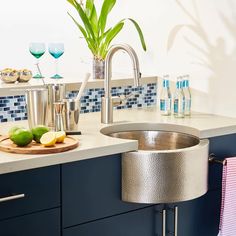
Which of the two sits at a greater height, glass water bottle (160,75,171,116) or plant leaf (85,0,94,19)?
plant leaf (85,0,94,19)

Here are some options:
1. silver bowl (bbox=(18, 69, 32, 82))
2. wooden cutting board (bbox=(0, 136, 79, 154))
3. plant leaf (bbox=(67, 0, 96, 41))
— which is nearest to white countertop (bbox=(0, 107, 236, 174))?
wooden cutting board (bbox=(0, 136, 79, 154))

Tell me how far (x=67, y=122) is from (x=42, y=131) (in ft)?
0.81

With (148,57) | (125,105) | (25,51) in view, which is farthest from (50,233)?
(25,51)

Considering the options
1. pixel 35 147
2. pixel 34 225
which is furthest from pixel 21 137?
pixel 34 225

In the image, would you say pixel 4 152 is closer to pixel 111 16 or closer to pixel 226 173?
pixel 226 173

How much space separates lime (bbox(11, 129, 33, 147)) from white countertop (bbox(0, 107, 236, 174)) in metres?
0.06

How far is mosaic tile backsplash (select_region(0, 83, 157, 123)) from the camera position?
2484 mm

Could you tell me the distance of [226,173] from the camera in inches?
91.4

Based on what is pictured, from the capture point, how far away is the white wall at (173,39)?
2596mm

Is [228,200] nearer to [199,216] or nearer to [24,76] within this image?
[199,216]

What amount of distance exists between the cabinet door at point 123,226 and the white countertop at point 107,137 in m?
0.25

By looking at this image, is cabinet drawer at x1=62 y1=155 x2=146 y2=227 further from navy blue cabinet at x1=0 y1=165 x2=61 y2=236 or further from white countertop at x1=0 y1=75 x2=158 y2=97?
white countertop at x1=0 y1=75 x2=158 y2=97

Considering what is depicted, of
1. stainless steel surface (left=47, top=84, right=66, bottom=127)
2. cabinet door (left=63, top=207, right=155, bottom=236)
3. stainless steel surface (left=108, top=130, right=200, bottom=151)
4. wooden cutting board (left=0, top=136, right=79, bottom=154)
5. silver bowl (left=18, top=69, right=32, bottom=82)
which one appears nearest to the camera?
wooden cutting board (left=0, top=136, right=79, bottom=154)

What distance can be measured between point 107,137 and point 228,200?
0.56m
